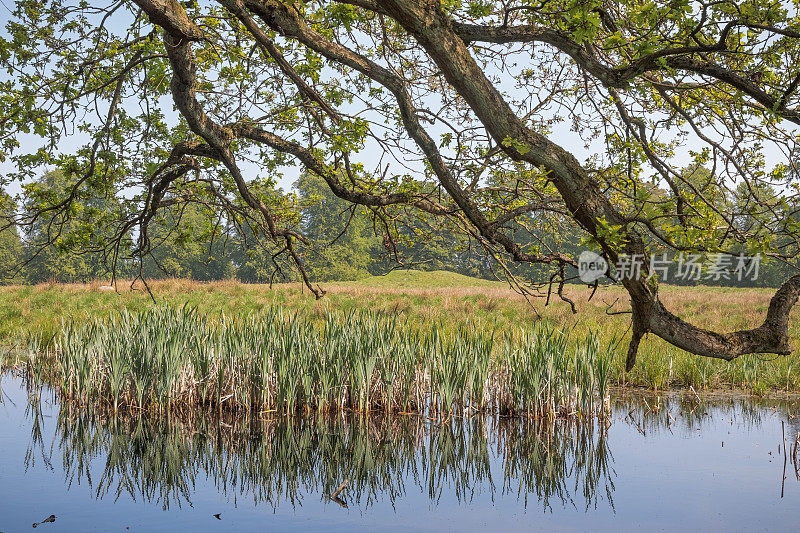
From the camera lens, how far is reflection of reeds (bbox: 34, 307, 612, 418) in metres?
7.66

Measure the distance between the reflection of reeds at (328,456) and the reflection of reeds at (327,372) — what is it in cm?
26

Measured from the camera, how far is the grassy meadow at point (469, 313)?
402 inches

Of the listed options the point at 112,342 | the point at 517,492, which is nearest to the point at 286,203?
the point at 112,342

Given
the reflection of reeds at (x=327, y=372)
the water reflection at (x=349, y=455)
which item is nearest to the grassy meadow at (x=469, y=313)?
the reflection of reeds at (x=327, y=372)

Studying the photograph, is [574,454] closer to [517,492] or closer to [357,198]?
[517,492]

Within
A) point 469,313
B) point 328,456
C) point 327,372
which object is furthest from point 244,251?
point 328,456

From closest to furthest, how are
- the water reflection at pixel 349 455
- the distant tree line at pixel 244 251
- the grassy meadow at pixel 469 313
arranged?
the water reflection at pixel 349 455
the distant tree line at pixel 244 251
the grassy meadow at pixel 469 313

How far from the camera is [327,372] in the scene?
7.72 meters

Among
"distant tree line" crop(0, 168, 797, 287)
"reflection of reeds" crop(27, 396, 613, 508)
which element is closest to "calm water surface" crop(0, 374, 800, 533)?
"reflection of reeds" crop(27, 396, 613, 508)

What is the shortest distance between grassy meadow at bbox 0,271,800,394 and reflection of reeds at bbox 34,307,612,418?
2.45 feet

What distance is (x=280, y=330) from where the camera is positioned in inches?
324

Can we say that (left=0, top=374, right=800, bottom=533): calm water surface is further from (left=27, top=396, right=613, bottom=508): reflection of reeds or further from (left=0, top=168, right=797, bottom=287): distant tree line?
(left=0, top=168, right=797, bottom=287): distant tree line

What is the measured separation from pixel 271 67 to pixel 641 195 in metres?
4.61

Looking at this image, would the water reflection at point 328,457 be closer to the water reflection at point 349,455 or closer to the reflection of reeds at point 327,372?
the water reflection at point 349,455
